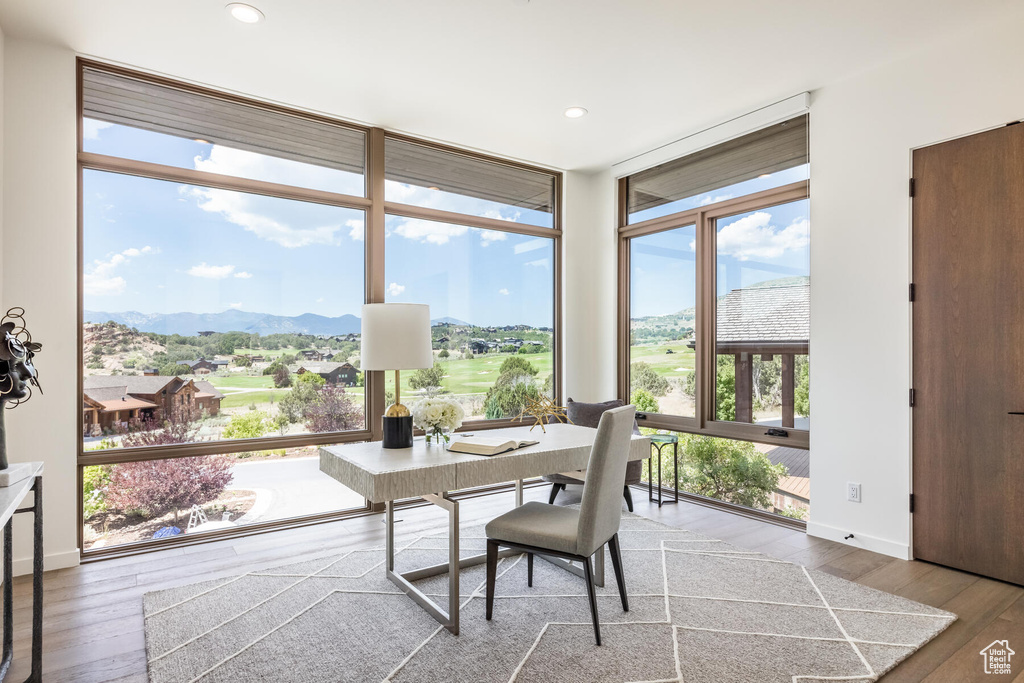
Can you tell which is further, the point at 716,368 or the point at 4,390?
the point at 716,368

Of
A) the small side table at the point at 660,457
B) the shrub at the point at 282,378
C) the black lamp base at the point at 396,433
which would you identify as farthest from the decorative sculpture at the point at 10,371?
the small side table at the point at 660,457

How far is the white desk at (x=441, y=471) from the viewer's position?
227cm

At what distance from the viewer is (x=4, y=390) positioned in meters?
1.80

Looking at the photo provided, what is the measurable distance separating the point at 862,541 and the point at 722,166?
269 cm

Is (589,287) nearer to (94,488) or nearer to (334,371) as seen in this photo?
(334,371)

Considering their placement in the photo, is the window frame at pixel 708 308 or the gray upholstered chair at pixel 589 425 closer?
the window frame at pixel 708 308

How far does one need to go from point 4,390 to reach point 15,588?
5.30 ft

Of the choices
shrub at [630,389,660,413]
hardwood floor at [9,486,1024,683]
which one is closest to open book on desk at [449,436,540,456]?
hardwood floor at [9,486,1024,683]

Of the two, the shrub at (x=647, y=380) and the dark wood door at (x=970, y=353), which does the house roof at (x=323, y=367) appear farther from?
the dark wood door at (x=970, y=353)

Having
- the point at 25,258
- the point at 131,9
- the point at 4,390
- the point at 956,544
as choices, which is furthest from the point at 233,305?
the point at 956,544

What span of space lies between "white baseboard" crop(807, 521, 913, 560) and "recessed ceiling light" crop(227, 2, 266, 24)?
4.21m

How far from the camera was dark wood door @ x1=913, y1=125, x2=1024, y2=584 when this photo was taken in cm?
278

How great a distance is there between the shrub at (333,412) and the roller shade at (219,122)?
1611mm

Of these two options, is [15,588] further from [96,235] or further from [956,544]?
[956,544]
